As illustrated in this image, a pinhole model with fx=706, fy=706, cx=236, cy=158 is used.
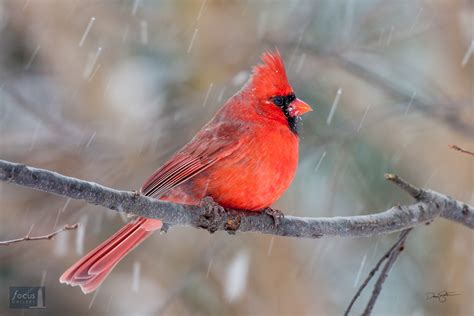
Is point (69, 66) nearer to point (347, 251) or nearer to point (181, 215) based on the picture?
point (347, 251)

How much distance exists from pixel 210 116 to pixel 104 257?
145 centimetres

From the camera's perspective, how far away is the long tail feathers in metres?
2.89

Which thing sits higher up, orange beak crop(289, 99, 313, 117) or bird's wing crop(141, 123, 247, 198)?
orange beak crop(289, 99, 313, 117)

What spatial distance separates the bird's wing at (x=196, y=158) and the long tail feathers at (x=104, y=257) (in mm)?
159

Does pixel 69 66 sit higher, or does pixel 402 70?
pixel 402 70

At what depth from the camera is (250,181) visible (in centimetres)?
285

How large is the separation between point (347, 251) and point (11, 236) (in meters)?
2.21

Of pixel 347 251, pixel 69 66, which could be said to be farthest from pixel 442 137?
pixel 69 66

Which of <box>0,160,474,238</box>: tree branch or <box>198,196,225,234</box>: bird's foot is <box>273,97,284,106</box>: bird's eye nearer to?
<box>0,160,474,238</box>: tree branch

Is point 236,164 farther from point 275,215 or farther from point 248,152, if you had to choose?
point 275,215

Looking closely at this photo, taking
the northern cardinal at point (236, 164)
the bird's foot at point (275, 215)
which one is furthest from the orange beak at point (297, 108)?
the bird's foot at point (275, 215)

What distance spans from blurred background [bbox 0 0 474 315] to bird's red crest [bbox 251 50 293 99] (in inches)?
28.7

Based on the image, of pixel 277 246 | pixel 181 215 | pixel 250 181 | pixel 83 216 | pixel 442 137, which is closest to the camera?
pixel 181 215
